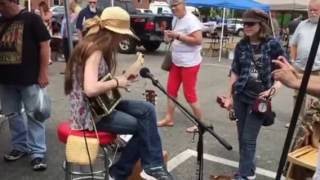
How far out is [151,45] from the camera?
16375 mm

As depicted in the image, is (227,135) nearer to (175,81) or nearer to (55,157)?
(175,81)

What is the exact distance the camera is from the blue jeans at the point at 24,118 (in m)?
4.45

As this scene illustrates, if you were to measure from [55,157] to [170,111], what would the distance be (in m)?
1.87

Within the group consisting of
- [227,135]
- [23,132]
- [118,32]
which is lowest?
[227,135]

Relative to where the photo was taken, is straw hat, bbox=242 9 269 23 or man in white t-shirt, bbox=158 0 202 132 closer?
straw hat, bbox=242 9 269 23

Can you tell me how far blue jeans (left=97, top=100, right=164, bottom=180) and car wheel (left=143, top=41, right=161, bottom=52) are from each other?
1259 cm

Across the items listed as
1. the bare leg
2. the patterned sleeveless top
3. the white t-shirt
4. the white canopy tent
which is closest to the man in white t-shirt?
the white t-shirt

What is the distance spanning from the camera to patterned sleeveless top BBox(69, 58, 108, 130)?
3393 mm

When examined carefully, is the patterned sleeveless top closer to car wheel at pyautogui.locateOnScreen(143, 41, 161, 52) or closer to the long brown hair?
the long brown hair

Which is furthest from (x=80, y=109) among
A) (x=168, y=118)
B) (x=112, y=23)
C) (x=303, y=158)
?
(x=168, y=118)

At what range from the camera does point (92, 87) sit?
3.14 meters

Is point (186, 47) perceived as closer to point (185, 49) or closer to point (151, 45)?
point (185, 49)

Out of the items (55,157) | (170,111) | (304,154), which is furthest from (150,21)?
(304,154)

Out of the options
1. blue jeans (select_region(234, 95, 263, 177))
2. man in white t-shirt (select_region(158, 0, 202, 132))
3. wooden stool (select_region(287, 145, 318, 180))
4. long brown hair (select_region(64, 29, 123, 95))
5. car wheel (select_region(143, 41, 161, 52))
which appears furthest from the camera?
car wheel (select_region(143, 41, 161, 52))
